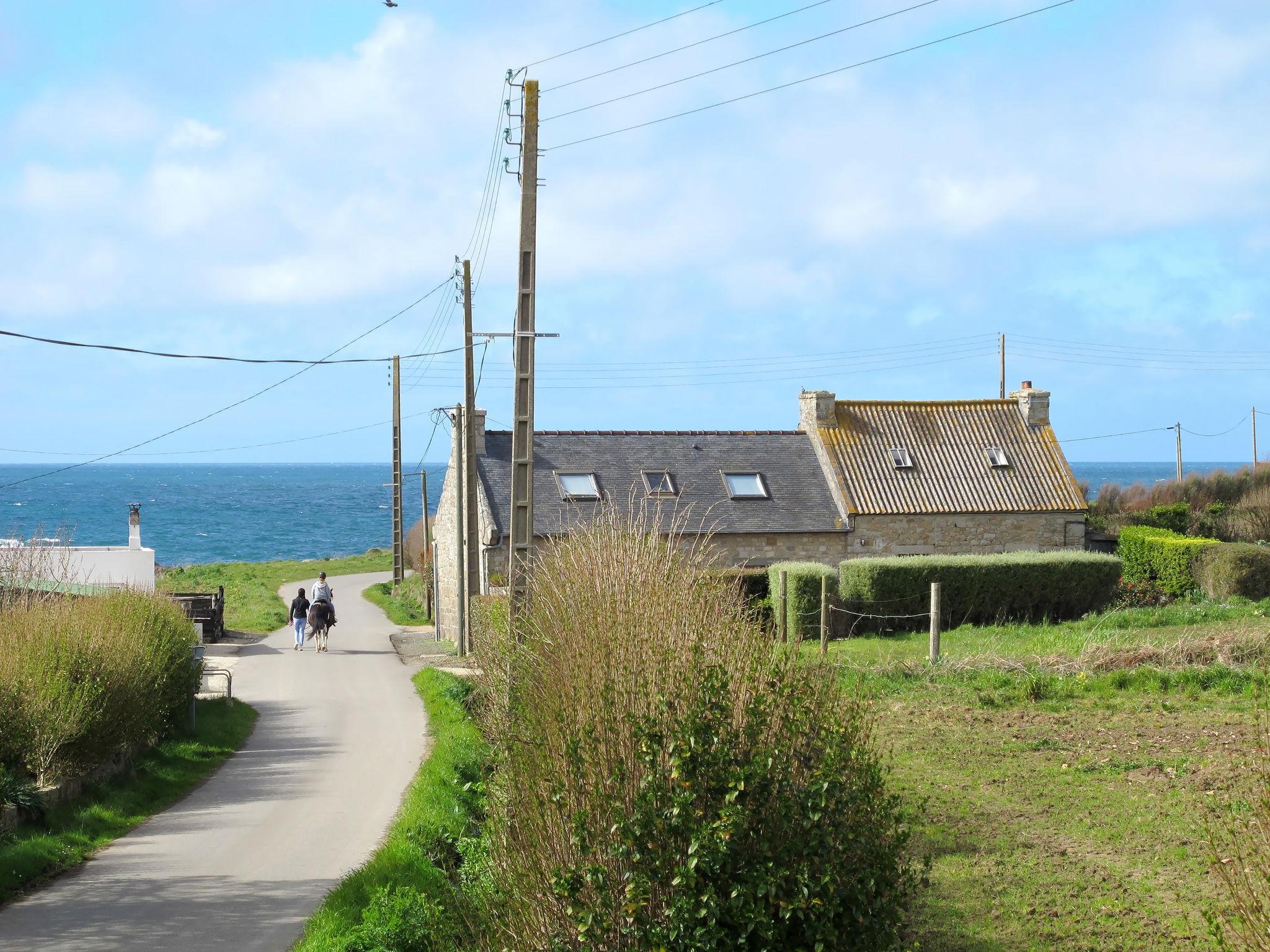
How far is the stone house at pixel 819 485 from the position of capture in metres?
28.1

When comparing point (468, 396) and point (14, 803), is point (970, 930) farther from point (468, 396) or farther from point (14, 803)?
point (468, 396)

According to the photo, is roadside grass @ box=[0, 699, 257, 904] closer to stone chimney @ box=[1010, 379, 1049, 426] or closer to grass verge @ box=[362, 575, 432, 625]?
grass verge @ box=[362, 575, 432, 625]

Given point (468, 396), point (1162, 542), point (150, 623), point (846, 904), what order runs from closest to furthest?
point (846, 904) < point (150, 623) < point (468, 396) < point (1162, 542)

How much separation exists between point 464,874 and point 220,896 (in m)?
2.61

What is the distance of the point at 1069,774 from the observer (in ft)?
Answer: 38.0

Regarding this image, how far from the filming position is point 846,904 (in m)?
5.71

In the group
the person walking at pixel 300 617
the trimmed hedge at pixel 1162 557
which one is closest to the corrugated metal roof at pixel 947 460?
the trimmed hedge at pixel 1162 557

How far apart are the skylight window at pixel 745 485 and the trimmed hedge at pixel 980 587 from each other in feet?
13.8

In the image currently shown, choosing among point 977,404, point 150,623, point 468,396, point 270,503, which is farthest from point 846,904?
point 270,503

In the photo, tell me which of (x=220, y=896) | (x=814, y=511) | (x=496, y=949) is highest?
(x=814, y=511)

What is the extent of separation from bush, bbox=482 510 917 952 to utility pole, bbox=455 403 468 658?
55.9 feet

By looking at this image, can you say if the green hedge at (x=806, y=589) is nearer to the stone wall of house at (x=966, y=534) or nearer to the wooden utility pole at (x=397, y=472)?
the stone wall of house at (x=966, y=534)

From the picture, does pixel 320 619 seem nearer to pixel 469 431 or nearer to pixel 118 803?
pixel 469 431

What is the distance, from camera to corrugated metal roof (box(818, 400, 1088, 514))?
29594mm
